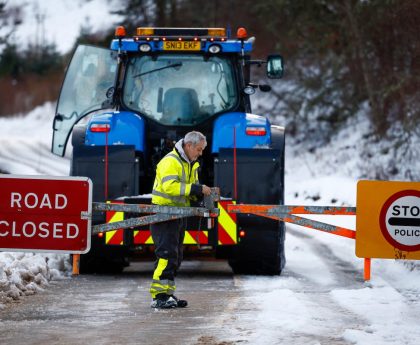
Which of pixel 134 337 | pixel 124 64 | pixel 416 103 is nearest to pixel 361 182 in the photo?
pixel 134 337

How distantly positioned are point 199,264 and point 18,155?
24.7 meters

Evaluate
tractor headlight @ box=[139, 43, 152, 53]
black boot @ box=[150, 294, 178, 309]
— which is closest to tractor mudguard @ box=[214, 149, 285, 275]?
tractor headlight @ box=[139, 43, 152, 53]

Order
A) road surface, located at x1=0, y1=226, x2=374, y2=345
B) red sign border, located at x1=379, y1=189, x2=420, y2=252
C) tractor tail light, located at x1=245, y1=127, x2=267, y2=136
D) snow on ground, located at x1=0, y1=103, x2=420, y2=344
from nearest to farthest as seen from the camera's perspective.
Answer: road surface, located at x1=0, y1=226, x2=374, y2=345 → snow on ground, located at x1=0, y1=103, x2=420, y2=344 → red sign border, located at x1=379, y1=189, x2=420, y2=252 → tractor tail light, located at x1=245, y1=127, x2=267, y2=136

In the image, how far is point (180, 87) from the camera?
13.2 m

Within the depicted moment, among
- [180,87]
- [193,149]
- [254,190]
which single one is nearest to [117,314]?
[193,149]

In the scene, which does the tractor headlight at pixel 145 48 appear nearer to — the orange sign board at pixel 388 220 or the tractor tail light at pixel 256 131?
the tractor tail light at pixel 256 131

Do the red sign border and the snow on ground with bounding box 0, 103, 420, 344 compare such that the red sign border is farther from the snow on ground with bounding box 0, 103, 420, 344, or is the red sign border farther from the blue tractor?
the blue tractor

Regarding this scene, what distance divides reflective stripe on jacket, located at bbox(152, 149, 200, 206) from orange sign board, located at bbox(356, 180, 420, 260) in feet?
5.36

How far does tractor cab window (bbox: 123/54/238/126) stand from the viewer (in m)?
13.1

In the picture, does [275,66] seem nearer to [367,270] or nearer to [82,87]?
[82,87]

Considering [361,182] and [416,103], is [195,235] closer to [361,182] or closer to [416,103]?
[361,182]

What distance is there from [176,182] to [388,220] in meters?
2.03

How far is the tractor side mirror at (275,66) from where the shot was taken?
42.8 feet

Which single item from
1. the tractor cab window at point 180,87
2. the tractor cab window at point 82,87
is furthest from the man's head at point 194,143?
the tractor cab window at point 82,87
